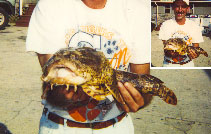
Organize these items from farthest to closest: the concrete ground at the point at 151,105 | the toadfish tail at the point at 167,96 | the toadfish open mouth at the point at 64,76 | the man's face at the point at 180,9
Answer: the man's face at the point at 180,9 < the concrete ground at the point at 151,105 < the toadfish tail at the point at 167,96 < the toadfish open mouth at the point at 64,76

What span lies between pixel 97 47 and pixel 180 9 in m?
3.20

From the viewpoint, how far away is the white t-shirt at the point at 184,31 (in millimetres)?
4637

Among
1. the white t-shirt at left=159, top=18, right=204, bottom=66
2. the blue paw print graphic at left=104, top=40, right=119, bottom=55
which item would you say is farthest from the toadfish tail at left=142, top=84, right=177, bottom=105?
the white t-shirt at left=159, top=18, right=204, bottom=66

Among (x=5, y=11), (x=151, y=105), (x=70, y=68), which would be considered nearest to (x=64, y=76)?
(x=70, y=68)

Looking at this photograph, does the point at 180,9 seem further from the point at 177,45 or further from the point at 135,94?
the point at 135,94

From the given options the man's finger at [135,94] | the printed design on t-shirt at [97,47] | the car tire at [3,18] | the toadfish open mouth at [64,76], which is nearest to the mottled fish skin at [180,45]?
the printed design on t-shirt at [97,47]

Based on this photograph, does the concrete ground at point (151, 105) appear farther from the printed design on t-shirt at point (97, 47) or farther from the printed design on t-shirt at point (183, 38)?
the printed design on t-shirt at point (97, 47)

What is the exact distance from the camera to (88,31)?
1.97m

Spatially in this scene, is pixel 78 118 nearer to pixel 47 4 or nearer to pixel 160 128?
pixel 47 4

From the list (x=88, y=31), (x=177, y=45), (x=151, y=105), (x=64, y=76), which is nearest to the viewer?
(x=64, y=76)

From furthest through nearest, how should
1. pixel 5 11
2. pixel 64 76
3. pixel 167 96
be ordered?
pixel 5 11, pixel 167 96, pixel 64 76

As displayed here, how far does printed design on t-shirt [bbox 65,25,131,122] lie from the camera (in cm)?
191

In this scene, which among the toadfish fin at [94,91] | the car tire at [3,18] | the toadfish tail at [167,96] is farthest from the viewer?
the car tire at [3,18]

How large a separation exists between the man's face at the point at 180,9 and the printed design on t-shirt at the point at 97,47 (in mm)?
2956
